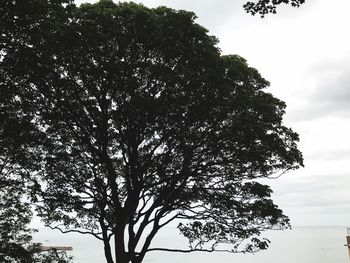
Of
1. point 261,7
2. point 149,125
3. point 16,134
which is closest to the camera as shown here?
point 261,7

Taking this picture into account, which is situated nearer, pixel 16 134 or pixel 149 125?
pixel 16 134

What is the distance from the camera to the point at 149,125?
13.0m

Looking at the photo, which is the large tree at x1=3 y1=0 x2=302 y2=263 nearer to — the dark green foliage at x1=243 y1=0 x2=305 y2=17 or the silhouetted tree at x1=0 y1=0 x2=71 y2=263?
the silhouetted tree at x1=0 y1=0 x2=71 y2=263

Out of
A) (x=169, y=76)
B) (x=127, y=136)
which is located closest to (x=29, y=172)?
(x=127, y=136)

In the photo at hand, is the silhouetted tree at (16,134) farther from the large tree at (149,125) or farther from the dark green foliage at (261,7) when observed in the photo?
the dark green foliage at (261,7)

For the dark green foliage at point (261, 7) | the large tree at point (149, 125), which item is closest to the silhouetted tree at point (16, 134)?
the large tree at point (149, 125)

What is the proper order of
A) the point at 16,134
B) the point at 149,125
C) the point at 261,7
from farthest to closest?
the point at 149,125 → the point at 16,134 → the point at 261,7

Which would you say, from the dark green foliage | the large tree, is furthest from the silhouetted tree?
the dark green foliage

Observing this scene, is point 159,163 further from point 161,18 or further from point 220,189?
point 161,18

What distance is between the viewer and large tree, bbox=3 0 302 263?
11789mm

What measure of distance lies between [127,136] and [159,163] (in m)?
1.71

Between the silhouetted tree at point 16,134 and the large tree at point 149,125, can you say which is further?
the large tree at point 149,125

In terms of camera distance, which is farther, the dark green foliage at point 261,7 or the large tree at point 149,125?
the large tree at point 149,125

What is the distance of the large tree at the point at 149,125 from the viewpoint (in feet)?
38.7
